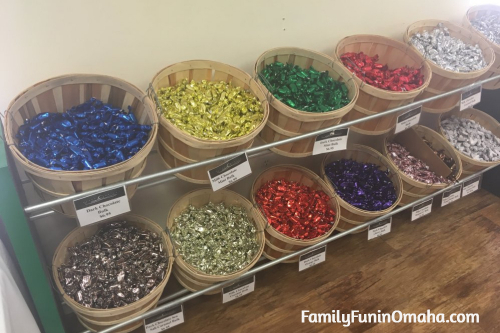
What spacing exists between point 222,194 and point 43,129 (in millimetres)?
871

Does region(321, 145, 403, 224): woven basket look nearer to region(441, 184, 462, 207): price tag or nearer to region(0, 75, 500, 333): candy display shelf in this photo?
region(0, 75, 500, 333): candy display shelf

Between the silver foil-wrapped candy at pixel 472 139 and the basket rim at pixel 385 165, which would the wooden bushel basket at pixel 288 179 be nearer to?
the basket rim at pixel 385 165

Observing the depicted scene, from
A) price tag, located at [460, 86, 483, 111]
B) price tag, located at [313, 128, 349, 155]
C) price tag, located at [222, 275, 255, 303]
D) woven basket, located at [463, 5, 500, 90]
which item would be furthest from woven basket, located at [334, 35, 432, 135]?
price tag, located at [222, 275, 255, 303]

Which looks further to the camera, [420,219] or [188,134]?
[420,219]

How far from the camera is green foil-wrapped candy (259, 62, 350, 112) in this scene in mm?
1514

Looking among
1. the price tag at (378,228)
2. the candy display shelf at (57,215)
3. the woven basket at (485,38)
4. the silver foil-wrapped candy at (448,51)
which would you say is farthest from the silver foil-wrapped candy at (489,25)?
the price tag at (378,228)

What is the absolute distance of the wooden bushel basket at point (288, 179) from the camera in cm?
167

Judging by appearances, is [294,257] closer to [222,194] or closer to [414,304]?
[222,194]

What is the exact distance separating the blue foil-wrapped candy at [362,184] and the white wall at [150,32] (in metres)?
0.65

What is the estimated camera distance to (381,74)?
1768 millimetres

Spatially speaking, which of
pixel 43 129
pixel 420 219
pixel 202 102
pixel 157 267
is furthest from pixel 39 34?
pixel 420 219

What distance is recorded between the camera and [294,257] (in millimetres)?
1808

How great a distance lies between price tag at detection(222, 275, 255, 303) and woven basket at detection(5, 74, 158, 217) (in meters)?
0.68

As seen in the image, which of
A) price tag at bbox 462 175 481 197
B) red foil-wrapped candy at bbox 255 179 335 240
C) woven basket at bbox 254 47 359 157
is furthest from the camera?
price tag at bbox 462 175 481 197
